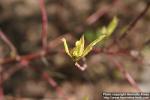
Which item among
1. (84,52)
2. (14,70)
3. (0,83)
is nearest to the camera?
(84,52)

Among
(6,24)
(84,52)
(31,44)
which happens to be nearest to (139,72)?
(31,44)

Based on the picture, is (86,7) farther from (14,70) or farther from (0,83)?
(0,83)

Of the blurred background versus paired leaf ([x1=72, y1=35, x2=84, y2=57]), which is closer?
paired leaf ([x1=72, y1=35, x2=84, y2=57])

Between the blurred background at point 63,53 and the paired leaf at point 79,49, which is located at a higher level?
the blurred background at point 63,53

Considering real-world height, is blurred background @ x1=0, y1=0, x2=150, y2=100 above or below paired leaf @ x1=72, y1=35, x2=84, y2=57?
above

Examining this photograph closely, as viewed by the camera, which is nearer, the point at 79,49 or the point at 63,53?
the point at 79,49

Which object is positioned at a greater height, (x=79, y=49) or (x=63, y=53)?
(x=63, y=53)

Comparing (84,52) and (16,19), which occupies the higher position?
(16,19)

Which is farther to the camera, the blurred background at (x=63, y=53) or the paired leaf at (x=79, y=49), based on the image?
the blurred background at (x=63, y=53)
